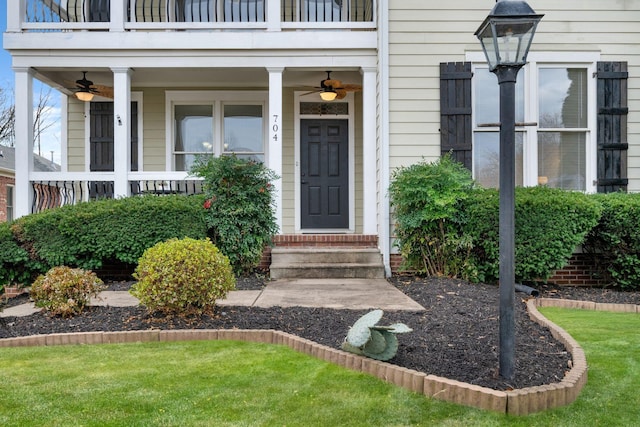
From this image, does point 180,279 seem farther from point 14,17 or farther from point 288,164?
point 14,17

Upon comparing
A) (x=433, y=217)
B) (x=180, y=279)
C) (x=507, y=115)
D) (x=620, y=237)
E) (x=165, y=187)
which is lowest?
(x=180, y=279)

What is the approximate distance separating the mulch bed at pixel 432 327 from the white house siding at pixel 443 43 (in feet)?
8.70

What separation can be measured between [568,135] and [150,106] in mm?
6933

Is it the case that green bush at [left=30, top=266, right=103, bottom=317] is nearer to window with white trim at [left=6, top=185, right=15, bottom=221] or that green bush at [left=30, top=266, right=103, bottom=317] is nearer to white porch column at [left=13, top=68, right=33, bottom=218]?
white porch column at [left=13, top=68, right=33, bottom=218]

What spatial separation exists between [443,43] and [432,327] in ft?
15.7

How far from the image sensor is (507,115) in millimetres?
2834

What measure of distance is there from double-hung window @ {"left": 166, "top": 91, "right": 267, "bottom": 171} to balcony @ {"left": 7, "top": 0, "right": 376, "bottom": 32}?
135cm

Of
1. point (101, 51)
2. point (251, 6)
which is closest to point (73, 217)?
point (101, 51)

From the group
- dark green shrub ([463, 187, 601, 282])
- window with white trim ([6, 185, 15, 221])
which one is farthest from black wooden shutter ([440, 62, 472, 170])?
window with white trim ([6, 185, 15, 221])

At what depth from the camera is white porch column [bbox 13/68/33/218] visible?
752 centimetres

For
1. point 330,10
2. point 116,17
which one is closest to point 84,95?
point 116,17

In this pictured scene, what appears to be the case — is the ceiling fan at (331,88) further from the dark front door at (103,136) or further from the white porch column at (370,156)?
the dark front door at (103,136)

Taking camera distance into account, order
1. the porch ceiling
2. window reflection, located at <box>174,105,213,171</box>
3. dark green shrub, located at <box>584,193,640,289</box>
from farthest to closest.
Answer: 1. window reflection, located at <box>174,105,213,171</box>
2. the porch ceiling
3. dark green shrub, located at <box>584,193,640,289</box>

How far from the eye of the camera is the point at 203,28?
7738 millimetres
